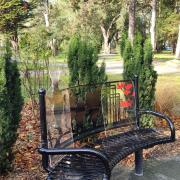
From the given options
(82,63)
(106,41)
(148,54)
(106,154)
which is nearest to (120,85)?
(82,63)

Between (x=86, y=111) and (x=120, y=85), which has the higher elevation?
(x=120, y=85)

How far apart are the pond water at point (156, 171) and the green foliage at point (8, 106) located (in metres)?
1.30

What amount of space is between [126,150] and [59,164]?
80 cm

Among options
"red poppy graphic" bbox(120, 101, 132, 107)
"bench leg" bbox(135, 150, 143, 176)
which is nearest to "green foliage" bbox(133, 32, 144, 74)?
"red poppy graphic" bbox(120, 101, 132, 107)

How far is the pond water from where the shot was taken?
3898mm

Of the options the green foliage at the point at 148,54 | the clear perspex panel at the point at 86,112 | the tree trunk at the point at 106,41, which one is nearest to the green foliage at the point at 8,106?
the clear perspex panel at the point at 86,112

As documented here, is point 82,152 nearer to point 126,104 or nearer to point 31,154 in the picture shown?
point 126,104

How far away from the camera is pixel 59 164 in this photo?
309 cm

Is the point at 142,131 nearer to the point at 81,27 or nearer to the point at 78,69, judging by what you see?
the point at 78,69

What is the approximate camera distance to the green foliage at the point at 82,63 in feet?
16.5

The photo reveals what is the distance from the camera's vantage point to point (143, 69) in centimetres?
564

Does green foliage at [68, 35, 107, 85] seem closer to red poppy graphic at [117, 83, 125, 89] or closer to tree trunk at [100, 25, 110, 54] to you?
red poppy graphic at [117, 83, 125, 89]

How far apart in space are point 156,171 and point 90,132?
100 cm

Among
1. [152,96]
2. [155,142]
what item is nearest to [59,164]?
[155,142]
